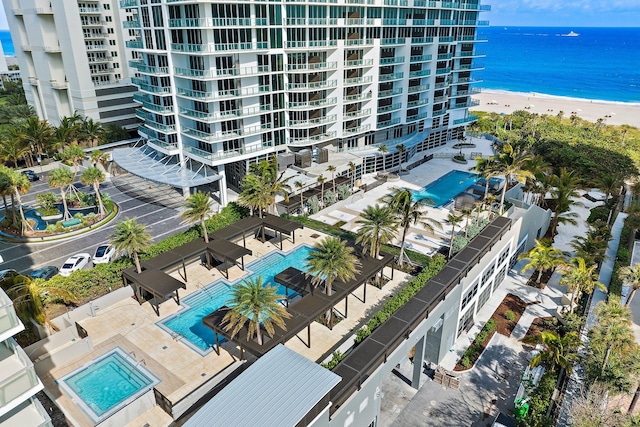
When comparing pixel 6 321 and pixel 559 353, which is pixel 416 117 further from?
pixel 6 321

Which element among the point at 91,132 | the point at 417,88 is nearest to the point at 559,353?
the point at 417,88

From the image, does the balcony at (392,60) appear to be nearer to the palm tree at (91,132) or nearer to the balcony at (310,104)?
the balcony at (310,104)

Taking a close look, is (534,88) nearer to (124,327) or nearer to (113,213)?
(113,213)

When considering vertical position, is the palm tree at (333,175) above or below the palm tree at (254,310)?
below

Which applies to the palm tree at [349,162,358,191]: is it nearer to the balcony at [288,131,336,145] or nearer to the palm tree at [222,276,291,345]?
the balcony at [288,131,336,145]

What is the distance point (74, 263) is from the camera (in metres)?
41.3

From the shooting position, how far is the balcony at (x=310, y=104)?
186ft

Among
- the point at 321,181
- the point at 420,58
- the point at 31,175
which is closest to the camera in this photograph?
the point at 321,181

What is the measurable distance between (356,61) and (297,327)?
43834mm

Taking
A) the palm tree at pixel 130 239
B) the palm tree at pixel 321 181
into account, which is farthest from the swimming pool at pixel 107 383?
the palm tree at pixel 321 181

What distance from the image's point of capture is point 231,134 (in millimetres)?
53250

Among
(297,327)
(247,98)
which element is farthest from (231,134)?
(297,327)

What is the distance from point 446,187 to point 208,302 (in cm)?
4087

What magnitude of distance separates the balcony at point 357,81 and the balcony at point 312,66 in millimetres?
2893
